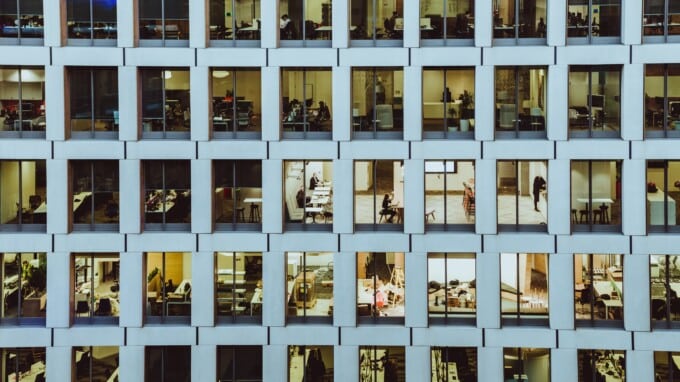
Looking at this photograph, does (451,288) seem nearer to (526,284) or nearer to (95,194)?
(526,284)

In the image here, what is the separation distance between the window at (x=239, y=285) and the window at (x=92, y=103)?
22.8ft

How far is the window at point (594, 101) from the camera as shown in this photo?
34625mm

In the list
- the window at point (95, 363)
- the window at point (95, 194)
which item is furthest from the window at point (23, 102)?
the window at point (95, 363)

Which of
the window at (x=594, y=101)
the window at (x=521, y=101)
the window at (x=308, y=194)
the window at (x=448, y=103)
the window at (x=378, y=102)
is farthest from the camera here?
the window at (x=308, y=194)

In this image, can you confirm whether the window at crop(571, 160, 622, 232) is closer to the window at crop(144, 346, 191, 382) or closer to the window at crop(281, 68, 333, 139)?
the window at crop(281, 68, 333, 139)

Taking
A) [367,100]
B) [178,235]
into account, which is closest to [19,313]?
[178,235]

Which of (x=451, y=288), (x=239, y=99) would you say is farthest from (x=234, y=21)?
(x=451, y=288)

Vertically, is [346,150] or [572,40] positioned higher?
[572,40]

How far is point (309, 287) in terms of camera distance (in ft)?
117

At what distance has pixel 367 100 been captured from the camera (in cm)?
3550

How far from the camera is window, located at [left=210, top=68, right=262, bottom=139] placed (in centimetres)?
3553

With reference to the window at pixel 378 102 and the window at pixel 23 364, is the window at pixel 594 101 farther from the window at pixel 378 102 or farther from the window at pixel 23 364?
the window at pixel 23 364

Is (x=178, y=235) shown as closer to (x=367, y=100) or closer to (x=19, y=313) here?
(x=19, y=313)

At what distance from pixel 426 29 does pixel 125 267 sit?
15611 millimetres
